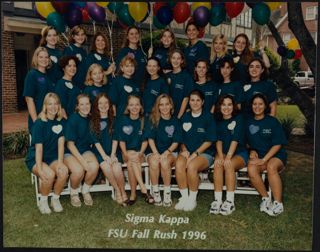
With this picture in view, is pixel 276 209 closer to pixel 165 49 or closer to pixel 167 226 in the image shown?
pixel 167 226

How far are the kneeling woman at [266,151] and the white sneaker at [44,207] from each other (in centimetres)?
187

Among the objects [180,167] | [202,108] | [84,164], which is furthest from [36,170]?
[202,108]

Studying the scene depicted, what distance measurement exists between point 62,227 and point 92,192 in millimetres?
560

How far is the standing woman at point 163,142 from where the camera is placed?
3.76 meters

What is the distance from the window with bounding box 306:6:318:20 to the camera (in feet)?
11.4

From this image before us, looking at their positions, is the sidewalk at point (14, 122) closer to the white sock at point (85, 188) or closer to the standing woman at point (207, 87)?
the white sock at point (85, 188)

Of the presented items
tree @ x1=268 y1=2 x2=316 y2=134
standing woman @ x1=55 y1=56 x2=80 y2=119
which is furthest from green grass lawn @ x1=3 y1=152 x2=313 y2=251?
standing woman @ x1=55 y1=56 x2=80 y2=119

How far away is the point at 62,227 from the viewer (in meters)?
3.59

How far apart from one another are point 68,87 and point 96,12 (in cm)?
75

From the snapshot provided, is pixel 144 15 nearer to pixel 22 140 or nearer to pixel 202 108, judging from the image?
pixel 202 108

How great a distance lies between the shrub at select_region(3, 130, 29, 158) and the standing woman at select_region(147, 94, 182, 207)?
1.33m

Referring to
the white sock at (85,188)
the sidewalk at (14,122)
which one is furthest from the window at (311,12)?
the sidewalk at (14,122)

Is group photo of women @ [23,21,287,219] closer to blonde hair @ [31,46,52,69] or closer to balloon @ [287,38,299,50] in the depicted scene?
blonde hair @ [31,46,52,69]

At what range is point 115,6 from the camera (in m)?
3.78
